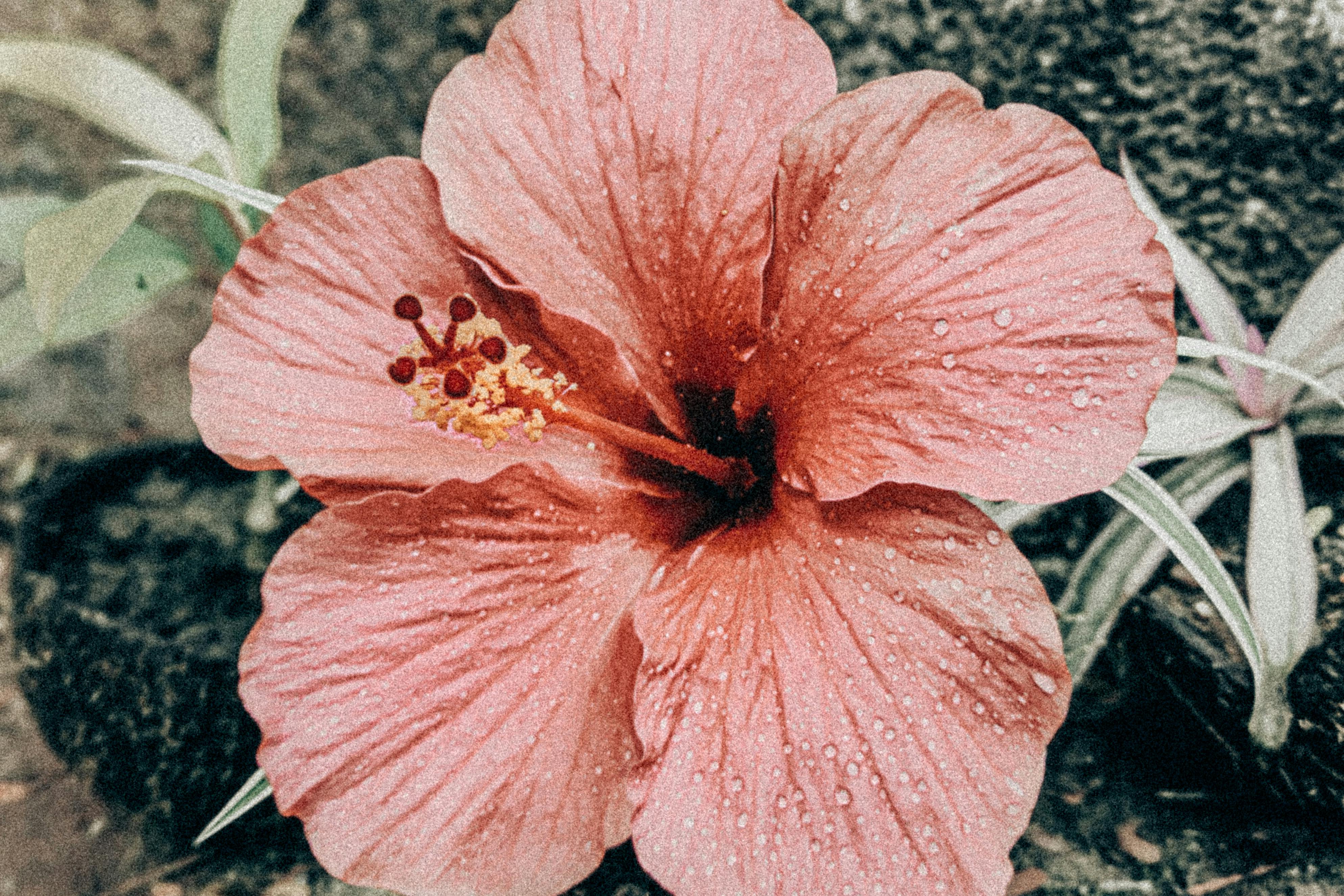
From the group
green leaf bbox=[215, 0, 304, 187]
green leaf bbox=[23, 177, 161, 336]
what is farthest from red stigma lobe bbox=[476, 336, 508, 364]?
green leaf bbox=[215, 0, 304, 187]

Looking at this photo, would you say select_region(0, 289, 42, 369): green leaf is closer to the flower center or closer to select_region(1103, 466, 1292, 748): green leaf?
the flower center

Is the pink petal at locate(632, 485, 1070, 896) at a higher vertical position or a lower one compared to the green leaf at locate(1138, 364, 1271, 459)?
lower

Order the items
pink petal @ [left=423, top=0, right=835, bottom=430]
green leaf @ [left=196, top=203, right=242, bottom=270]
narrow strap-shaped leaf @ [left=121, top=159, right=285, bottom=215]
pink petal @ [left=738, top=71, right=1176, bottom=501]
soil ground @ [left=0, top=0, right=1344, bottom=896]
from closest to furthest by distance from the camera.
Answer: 1. pink petal @ [left=738, top=71, right=1176, bottom=501]
2. pink petal @ [left=423, top=0, right=835, bottom=430]
3. narrow strap-shaped leaf @ [left=121, top=159, right=285, bottom=215]
4. soil ground @ [left=0, top=0, right=1344, bottom=896]
5. green leaf @ [left=196, top=203, right=242, bottom=270]

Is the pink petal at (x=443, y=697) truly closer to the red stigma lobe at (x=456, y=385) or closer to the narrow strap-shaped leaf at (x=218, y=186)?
the red stigma lobe at (x=456, y=385)

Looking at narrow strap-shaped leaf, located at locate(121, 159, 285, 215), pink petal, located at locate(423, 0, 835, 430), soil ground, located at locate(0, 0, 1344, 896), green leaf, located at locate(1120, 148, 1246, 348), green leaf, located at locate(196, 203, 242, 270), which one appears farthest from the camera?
green leaf, located at locate(196, 203, 242, 270)

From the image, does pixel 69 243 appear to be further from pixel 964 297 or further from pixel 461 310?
pixel 964 297

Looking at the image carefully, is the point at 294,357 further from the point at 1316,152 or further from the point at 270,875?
the point at 1316,152
